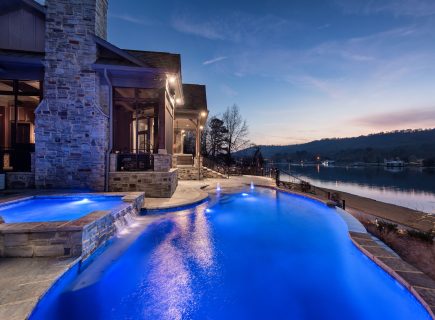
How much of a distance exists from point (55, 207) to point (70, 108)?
165 inches

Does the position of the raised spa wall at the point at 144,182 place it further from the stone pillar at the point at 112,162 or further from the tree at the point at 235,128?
the tree at the point at 235,128

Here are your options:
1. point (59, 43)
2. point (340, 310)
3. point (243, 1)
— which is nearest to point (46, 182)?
point (59, 43)

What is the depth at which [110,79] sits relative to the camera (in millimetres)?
9195

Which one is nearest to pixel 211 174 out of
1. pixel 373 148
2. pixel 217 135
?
pixel 217 135

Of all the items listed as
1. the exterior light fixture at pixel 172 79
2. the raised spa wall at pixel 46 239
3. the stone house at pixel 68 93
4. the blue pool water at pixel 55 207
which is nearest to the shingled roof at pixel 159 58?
the exterior light fixture at pixel 172 79

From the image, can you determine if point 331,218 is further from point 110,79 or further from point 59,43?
point 59,43

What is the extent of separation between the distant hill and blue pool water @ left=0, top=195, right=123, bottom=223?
97015 mm

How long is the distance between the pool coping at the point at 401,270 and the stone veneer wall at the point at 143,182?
655 centimetres

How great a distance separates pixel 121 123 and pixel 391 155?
131 meters

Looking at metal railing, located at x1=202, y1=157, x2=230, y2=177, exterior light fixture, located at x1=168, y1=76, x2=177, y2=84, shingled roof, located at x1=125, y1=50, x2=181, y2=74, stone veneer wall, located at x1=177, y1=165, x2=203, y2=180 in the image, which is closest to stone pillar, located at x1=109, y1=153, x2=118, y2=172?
exterior light fixture, located at x1=168, y1=76, x2=177, y2=84

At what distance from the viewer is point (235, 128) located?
38062 millimetres

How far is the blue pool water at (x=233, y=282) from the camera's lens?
310 centimetres

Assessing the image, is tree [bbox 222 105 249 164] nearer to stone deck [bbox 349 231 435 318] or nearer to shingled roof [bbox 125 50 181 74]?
shingled roof [bbox 125 50 181 74]

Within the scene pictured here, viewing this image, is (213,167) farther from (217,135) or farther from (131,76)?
(217,135)
